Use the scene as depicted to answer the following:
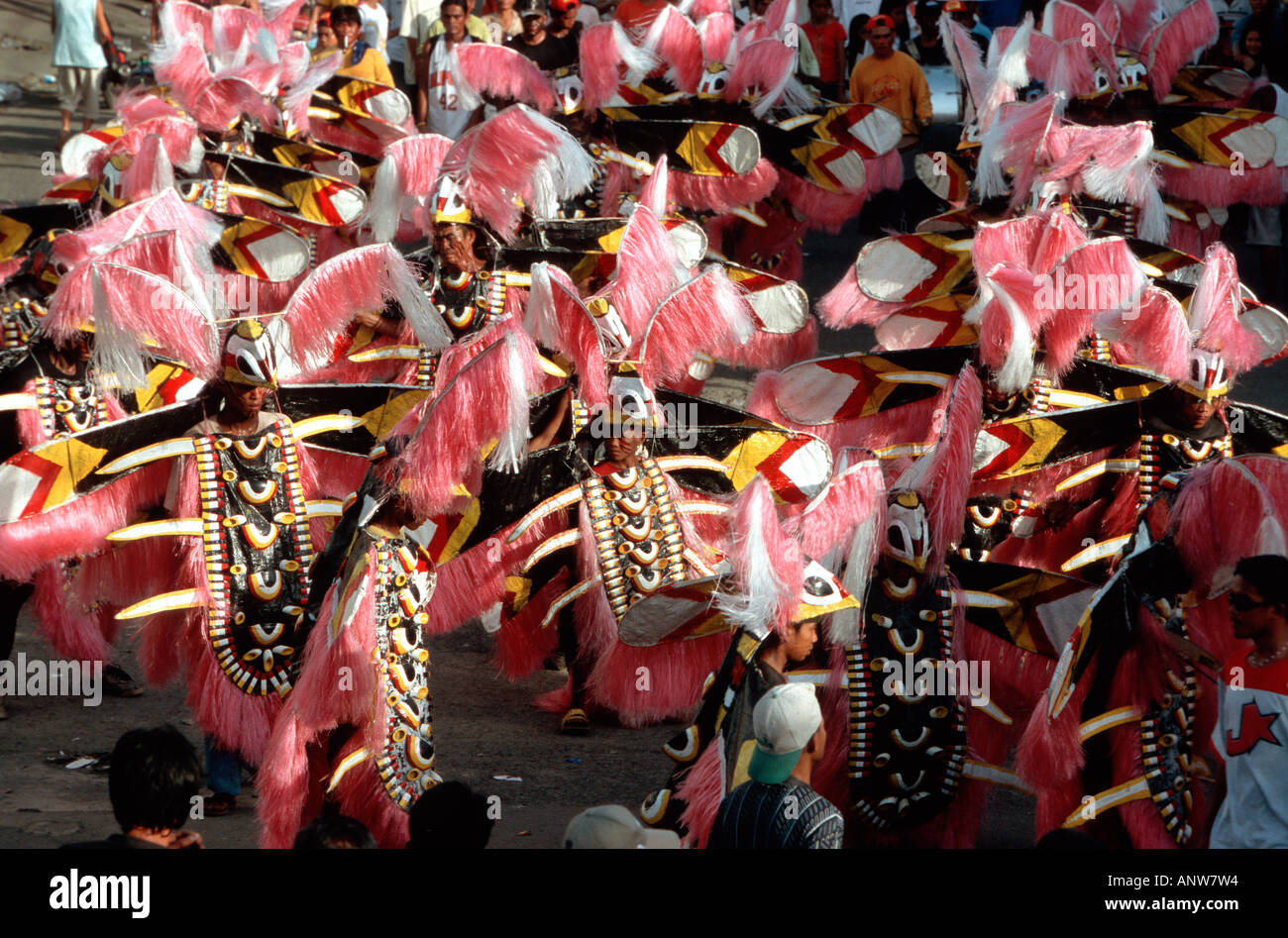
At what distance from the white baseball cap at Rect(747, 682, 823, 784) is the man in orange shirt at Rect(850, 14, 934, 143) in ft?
24.7

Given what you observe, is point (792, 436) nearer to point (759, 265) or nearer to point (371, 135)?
point (759, 265)

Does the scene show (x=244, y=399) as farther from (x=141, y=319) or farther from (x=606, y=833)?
(x=606, y=833)

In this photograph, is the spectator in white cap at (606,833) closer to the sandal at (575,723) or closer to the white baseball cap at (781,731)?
the white baseball cap at (781,731)

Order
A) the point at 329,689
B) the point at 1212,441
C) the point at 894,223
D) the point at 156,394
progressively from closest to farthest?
the point at 329,689, the point at 1212,441, the point at 156,394, the point at 894,223

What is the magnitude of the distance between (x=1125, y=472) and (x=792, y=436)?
1105mm

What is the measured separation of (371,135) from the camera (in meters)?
9.72

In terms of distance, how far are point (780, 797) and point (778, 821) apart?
0.06 meters

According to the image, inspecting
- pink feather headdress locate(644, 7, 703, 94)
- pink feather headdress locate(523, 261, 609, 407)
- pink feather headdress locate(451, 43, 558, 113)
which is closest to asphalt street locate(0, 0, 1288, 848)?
pink feather headdress locate(523, 261, 609, 407)

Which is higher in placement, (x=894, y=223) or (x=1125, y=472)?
(x=1125, y=472)

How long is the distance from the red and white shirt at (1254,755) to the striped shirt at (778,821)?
983 mm

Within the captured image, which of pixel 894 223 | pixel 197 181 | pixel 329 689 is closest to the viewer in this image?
pixel 329 689

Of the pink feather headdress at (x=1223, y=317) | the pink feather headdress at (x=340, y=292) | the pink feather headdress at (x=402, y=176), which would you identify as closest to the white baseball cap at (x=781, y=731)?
the pink feather headdress at (x=340, y=292)

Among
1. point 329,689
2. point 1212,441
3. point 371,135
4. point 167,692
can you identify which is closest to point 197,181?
point 371,135

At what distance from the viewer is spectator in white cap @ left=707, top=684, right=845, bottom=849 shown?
3.45m
